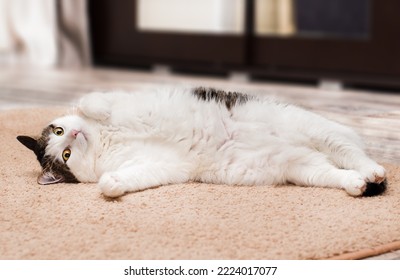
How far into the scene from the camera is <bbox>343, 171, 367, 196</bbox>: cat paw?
1.62 meters

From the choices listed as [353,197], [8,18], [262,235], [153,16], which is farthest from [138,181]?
[8,18]

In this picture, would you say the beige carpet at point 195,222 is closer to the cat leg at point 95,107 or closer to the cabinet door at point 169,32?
the cat leg at point 95,107

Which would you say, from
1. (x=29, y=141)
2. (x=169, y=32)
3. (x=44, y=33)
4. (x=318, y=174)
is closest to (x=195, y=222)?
(x=318, y=174)

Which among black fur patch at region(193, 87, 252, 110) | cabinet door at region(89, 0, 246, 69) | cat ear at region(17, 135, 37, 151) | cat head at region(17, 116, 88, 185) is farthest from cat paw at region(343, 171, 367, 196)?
cabinet door at region(89, 0, 246, 69)

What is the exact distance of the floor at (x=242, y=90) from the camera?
2522 mm

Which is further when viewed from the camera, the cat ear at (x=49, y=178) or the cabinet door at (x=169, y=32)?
the cabinet door at (x=169, y=32)

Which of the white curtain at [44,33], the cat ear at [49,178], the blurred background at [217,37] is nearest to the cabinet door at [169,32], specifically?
the blurred background at [217,37]

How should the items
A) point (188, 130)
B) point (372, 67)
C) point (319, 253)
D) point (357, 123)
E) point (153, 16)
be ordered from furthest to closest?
point (153, 16)
point (372, 67)
point (357, 123)
point (188, 130)
point (319, 253)

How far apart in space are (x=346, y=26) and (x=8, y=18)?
289 centimetres

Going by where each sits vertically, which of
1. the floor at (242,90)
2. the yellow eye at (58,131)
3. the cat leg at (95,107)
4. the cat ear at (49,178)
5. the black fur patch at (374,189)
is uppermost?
the cat leg at (95,107)

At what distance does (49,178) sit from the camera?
5.86 feet

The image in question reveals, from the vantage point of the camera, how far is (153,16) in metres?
4.55

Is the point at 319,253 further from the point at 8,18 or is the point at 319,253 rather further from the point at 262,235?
the point at 8,18

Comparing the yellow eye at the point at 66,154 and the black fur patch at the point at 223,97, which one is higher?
the black fur patch at the point at 223,97
